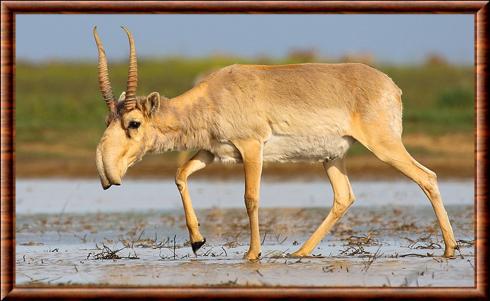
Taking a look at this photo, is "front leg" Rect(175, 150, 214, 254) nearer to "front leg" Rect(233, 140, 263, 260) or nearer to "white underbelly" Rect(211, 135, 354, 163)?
"white underbelly" Rect(211, 135, 354, 163)

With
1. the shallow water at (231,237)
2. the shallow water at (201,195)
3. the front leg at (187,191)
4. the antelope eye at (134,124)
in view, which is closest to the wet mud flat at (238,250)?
the shallow water at (231,237)

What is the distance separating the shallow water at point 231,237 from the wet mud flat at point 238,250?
0.05ft

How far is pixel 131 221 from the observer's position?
52.8 ft

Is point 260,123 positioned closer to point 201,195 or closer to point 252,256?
point 252,256

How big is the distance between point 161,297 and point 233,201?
10328 millimetres

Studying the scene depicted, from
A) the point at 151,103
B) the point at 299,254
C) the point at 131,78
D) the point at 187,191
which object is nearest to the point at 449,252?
the point at 299,254

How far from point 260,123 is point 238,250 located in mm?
1537

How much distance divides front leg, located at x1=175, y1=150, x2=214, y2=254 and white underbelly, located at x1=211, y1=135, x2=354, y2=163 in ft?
0.59

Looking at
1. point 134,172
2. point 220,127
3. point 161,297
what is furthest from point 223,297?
point 134,172

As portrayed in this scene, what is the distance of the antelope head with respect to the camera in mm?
11586

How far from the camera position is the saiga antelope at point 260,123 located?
1173cm

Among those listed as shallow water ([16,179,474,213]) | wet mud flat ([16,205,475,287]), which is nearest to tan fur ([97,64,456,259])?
wet mud flat ([16,205,475,287])

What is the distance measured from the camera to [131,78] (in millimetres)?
11484

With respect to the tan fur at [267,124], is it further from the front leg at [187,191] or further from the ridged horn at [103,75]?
the ridged horn at [103,75]
